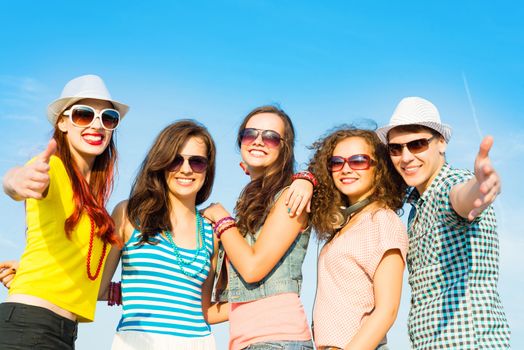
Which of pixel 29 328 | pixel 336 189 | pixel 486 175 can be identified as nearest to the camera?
pixel 486 175

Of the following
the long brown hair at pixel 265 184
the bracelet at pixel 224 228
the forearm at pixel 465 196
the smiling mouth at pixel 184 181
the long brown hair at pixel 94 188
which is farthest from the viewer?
the smiling mouth at pixel 184 181

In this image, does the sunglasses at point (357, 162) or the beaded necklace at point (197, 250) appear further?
the sunglasses at point (357, 162)

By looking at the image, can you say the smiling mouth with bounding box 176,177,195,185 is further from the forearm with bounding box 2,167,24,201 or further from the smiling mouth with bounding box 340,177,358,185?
the forearm with bounding box 2,167,24,201

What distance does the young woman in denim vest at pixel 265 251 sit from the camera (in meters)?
5.80

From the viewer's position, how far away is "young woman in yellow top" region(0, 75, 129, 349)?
5.04 meters

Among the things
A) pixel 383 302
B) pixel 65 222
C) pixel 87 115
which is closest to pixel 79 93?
pixel 87 115

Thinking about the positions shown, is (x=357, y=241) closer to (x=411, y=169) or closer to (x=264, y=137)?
(x=411, y=169)

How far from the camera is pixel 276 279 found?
239 inches

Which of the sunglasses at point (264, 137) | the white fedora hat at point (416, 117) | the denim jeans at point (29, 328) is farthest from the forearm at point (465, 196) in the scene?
the denim jeans at point (29, 328)

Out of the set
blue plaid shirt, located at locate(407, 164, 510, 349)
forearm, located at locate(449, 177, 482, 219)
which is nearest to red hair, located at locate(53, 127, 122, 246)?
blue plaid shirt, located at locate(407, 164, 510, 349)

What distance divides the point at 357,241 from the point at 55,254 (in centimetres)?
293

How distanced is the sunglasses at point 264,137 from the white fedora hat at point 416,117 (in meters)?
1.19

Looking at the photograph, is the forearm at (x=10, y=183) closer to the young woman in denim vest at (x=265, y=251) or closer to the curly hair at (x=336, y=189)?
the young woman in denim vest at (x=265, y=251)

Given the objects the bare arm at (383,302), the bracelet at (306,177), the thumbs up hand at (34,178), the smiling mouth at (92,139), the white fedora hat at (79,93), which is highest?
the white fedora hat at (79,93)
